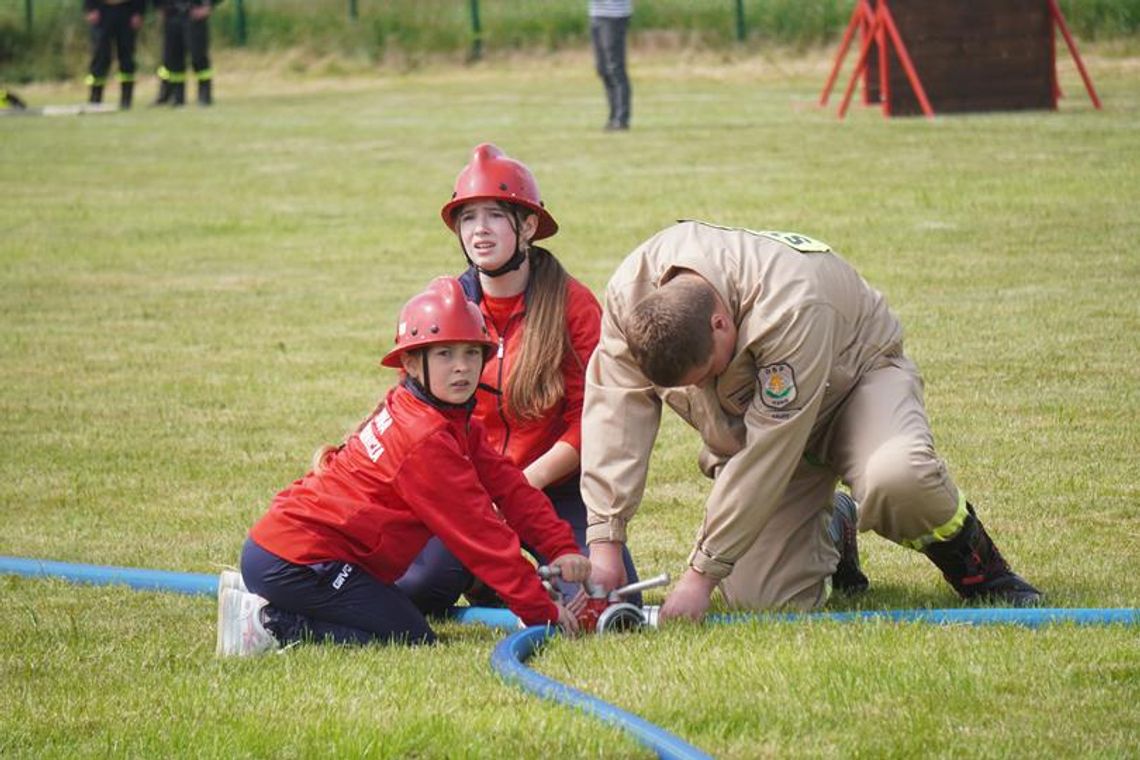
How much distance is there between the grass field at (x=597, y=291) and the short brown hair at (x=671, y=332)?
77cm

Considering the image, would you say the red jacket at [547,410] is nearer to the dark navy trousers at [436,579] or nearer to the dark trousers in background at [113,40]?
the dark navy trousers at [436,579]

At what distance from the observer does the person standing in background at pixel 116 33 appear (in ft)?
91.7

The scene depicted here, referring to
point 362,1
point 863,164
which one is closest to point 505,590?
point 863,164

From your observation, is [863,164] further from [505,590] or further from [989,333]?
[505,590]

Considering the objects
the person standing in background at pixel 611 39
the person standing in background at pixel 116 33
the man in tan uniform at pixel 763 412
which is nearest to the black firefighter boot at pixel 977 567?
the man in tan uniform at pixel 763 412

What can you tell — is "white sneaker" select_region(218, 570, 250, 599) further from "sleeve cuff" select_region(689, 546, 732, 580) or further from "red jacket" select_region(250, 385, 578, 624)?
"sleeve cuff" select_region(689, 546, 732, 580)

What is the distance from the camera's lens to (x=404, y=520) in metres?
5.43

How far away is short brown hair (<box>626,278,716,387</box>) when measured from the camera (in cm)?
492

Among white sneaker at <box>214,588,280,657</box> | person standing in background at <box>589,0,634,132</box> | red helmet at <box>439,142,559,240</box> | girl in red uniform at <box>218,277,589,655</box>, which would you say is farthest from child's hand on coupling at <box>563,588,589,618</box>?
person standing in background at <box>589,0,634,132</box>

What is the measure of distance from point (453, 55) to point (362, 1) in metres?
4.82

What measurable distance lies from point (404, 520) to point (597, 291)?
721 cm

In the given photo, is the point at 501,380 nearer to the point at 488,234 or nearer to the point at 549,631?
the point at 488,234

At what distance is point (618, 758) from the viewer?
4078mm

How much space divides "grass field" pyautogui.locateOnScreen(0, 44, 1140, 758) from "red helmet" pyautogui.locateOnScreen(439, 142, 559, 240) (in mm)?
1510
